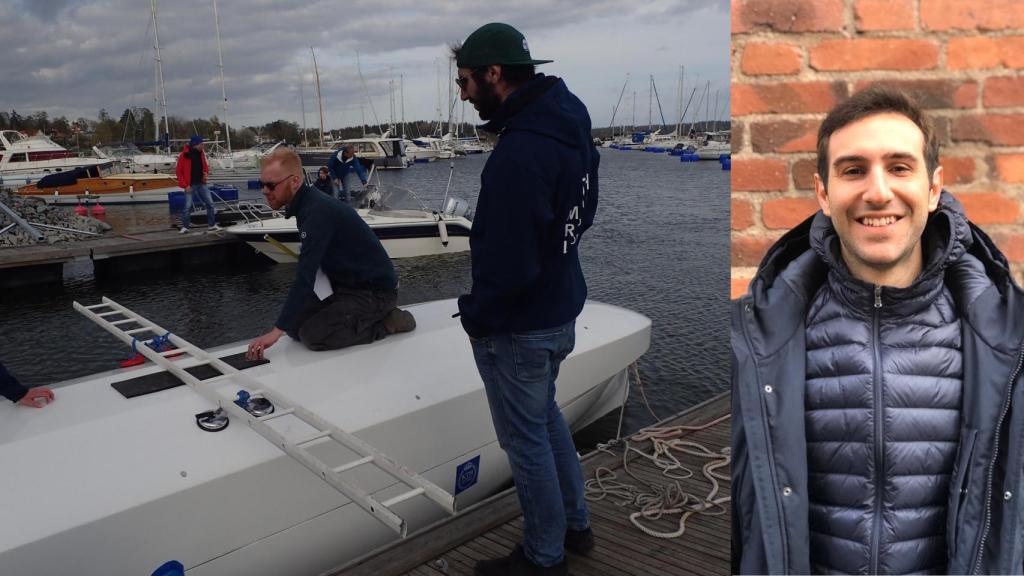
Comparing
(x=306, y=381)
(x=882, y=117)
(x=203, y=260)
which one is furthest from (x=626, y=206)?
(x=882, y=117)

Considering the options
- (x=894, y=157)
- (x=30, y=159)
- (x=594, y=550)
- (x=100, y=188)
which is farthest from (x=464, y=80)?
(x=30, y=159)

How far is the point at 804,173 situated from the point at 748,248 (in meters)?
0.26

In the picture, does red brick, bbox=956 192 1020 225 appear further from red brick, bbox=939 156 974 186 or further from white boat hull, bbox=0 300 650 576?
white boat hull, bbox=0 300 650 576

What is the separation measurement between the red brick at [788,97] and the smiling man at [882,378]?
0.52 feet

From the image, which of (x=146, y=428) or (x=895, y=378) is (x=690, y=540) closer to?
(x=895, y=378)

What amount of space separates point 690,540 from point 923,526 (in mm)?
2352

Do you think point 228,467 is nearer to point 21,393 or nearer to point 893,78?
point 21,393

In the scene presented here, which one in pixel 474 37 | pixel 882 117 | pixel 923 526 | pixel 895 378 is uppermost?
pixel 474 37

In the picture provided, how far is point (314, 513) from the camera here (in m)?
4.57

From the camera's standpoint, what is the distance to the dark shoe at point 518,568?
3424 millimetres

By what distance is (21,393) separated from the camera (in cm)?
439

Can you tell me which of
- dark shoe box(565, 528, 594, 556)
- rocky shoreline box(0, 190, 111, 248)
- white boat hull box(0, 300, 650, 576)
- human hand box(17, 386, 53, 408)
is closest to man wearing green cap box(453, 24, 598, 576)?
dark shoe box(565, 528, 594, 556)

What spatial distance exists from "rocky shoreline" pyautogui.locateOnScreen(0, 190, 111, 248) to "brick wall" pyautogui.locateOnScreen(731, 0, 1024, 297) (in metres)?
20.5

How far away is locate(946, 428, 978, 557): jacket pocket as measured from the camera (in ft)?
6.11
